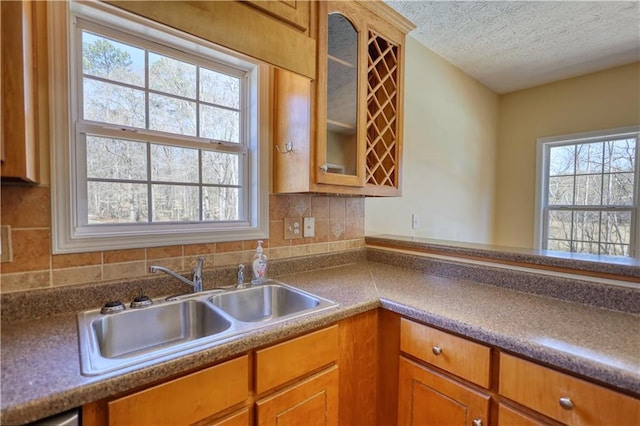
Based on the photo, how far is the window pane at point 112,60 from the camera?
47.0 inches

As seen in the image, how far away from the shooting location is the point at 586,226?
3.04 metres

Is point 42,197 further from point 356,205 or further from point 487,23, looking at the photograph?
point 487,23

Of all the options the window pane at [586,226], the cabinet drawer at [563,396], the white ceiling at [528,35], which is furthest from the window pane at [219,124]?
the window pane at [586,226]

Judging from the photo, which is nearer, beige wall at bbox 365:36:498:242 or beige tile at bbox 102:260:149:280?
beige tile at bbox 102:260:149:280

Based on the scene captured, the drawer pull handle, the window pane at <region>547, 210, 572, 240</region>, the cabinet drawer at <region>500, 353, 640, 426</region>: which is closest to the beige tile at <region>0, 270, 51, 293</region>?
the cabinet drawer at <region>500, 353, 640, 426</region>

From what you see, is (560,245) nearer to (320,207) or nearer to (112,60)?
(320,207)

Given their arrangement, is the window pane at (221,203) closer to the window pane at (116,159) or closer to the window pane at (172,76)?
the window pane at (116,159)

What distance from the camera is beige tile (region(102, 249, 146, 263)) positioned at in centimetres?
117

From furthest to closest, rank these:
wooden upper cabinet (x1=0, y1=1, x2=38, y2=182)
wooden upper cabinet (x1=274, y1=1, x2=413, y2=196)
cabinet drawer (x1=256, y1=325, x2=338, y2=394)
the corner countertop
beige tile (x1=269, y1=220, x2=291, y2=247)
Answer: beige tile (x1=269, y1=220, x2=291, y2=247), wooden upper cabinet (x1=274, y1=1, x2=413, y2=196), cabinet drawer (x1=256, y1=325, x2=338, y2=394), wooden upper cabinet (x1=0, y1=1, x2=38, y2=182), the corner countertop

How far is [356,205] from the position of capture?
2.00 meters

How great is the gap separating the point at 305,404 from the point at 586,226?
342 cm

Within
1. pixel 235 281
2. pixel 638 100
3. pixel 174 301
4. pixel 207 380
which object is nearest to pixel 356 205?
pixel 235 281

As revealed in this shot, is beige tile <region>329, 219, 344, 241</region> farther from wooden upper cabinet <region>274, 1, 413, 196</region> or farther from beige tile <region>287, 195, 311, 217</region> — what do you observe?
wooden upper cabinet <region>274, 1, 413, 196</region>

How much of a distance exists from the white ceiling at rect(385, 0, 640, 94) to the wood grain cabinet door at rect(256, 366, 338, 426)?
2175 mm
